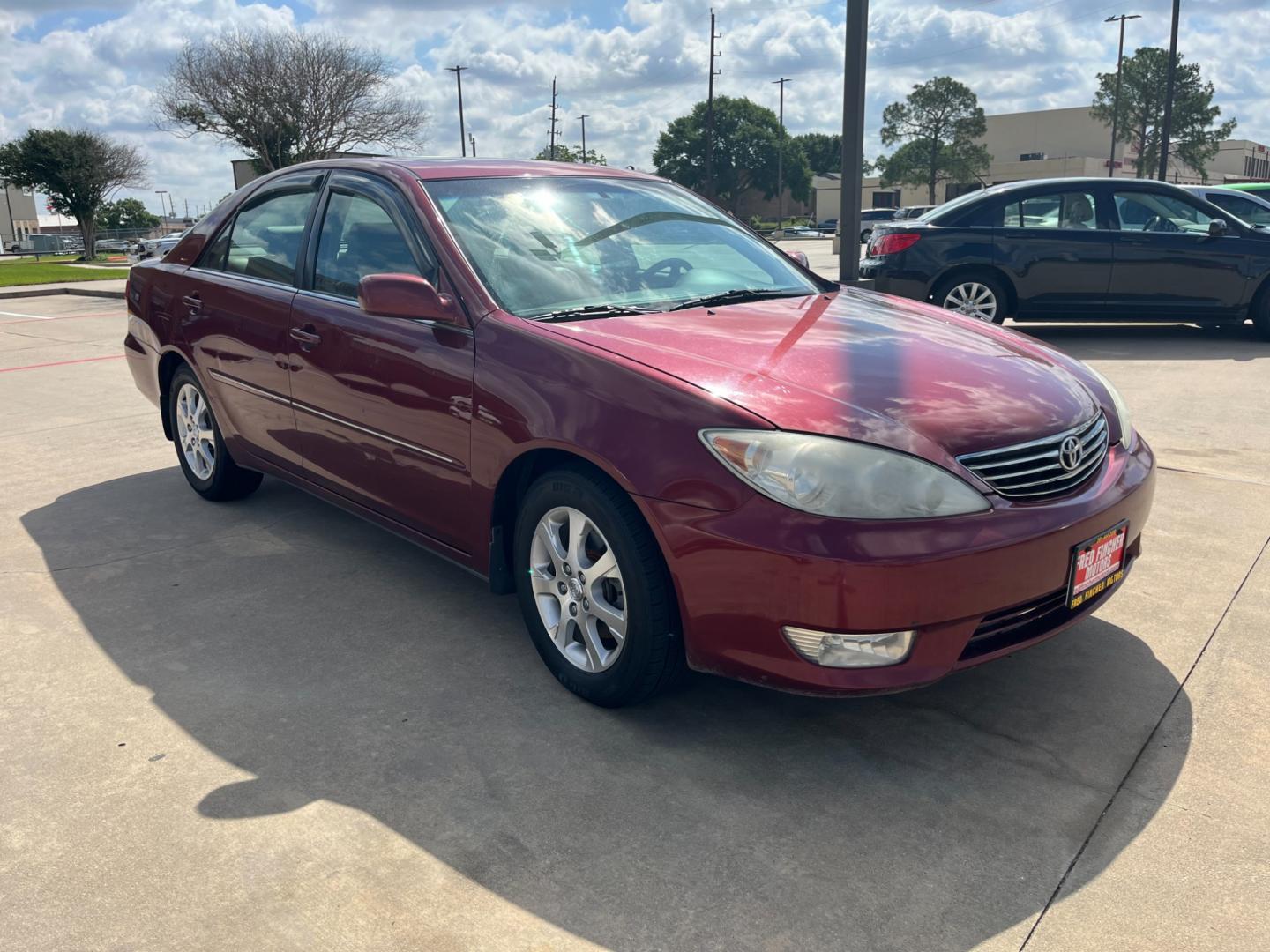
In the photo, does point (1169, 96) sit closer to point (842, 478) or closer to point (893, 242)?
point (893, 242)

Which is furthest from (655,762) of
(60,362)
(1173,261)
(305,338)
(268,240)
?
(60,362)

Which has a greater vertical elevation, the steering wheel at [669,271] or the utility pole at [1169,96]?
the utility pole at [1169,96]

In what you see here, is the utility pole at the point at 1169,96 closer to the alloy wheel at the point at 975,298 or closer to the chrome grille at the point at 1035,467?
the alloy wheel at the point at 975,298

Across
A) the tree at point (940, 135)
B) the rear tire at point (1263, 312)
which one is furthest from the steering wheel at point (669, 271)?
the tree at point (940, 135)

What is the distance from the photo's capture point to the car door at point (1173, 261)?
9.53 meters

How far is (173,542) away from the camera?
15.5 feet

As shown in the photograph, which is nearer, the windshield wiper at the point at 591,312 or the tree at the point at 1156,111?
the windshield wiper at the point at 591,312

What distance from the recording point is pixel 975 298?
31.9 feet

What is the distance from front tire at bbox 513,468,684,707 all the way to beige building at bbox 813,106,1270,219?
238 feet

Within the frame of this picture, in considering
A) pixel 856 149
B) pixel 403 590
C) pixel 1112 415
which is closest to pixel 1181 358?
pixel 856 149

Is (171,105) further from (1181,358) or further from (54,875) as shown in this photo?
(54,875)

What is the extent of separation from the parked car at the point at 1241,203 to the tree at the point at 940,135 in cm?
5927

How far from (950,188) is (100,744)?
77998mm

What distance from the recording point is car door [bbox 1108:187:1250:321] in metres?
9.53
